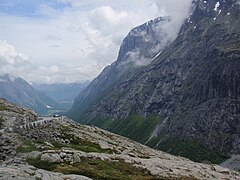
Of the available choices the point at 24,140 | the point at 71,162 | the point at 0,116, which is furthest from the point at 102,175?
the point at 0,116

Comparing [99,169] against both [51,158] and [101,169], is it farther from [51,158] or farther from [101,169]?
[51,158]

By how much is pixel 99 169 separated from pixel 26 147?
15440 millimetres

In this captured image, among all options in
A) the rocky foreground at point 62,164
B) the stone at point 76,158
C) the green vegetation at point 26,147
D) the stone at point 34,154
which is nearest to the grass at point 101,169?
the rocky foreground at point 62,164

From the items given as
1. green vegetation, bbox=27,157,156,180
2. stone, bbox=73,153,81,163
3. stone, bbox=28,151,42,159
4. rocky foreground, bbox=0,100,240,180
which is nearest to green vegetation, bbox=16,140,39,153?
rocky foreground, bbox=0,100,240,180

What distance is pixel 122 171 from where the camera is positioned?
6631cm

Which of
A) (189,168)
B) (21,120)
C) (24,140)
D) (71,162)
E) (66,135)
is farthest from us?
(21,120)

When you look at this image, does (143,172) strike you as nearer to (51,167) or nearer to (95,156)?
(95,156)

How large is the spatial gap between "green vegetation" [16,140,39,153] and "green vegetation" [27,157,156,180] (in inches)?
264

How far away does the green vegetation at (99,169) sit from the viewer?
5743 cm

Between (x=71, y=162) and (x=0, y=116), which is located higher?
(x=0, y=116)

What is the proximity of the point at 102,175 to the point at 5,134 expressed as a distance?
26.8 metres

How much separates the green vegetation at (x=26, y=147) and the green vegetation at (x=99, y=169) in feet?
22.0

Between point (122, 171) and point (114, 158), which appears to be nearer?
point (122, 171)

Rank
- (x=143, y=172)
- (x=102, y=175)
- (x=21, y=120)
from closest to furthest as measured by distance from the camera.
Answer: (x=102, y=175) → (x=143, y=172) → (x=21, y=120)
